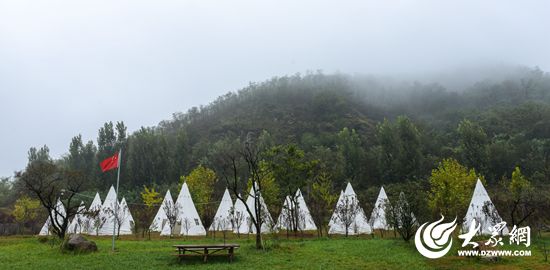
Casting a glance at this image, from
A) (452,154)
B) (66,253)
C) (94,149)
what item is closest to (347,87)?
(452,154)

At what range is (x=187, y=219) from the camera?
28.7m

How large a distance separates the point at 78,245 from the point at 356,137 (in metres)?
42.2

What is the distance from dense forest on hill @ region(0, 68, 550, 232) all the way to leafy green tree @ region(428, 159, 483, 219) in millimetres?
6553

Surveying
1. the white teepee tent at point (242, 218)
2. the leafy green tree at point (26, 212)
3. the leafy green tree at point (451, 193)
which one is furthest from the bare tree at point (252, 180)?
the leafy green tree at point (26, 212)

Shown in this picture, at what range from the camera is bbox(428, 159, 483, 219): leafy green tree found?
25.6 meters

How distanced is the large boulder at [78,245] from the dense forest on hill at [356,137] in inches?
396

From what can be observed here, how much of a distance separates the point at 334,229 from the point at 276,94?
71272 millimetres

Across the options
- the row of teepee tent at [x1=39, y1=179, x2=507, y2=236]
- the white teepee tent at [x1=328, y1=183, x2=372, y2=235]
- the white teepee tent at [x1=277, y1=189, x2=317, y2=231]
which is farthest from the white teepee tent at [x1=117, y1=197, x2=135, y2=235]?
the white teepee tent at [x1=328, y1=183, x2=372, y2=235]

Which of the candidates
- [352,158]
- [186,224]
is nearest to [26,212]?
[186,224]

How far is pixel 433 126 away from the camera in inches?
2990

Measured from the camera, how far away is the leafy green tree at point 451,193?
25562mm

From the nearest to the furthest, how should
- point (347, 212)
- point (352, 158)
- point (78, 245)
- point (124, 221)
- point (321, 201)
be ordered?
point (78, 245), point (347, 212), point (124, 221), point (321, 201), point (352, 158)

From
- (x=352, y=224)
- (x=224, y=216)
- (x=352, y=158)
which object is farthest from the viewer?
(x=352, y=158)

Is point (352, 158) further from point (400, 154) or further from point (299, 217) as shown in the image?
point (299, 217)
